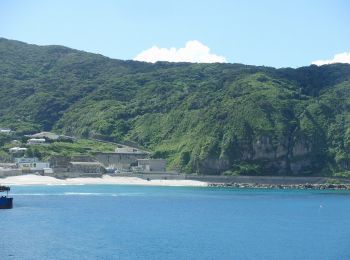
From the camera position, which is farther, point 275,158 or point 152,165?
point 275,158

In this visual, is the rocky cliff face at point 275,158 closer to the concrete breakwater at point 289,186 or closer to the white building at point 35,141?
the concrete breakwater at point 289,186

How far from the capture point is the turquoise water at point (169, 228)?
181 feet

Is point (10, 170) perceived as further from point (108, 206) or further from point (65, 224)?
point (65, 224)

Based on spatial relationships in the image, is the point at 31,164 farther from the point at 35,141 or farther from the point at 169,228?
the point at 169,228

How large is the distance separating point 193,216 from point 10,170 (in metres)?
65.9

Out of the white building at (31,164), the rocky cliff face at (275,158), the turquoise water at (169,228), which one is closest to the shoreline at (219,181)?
the white building at (31,164)

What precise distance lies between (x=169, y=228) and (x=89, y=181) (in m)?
78.8

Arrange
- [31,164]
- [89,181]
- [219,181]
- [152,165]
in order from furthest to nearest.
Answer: [152,165], [219,181], [31,164], [89,181]

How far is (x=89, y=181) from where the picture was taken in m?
146

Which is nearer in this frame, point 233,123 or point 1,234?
point 1,234

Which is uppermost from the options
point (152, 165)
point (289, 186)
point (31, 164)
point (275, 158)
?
point (275, 158)

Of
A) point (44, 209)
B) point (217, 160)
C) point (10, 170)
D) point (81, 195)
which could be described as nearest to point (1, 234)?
point (44, 209)

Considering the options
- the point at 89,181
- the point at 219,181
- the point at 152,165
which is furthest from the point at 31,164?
the point at 219,181

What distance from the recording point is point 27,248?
5422 cm
